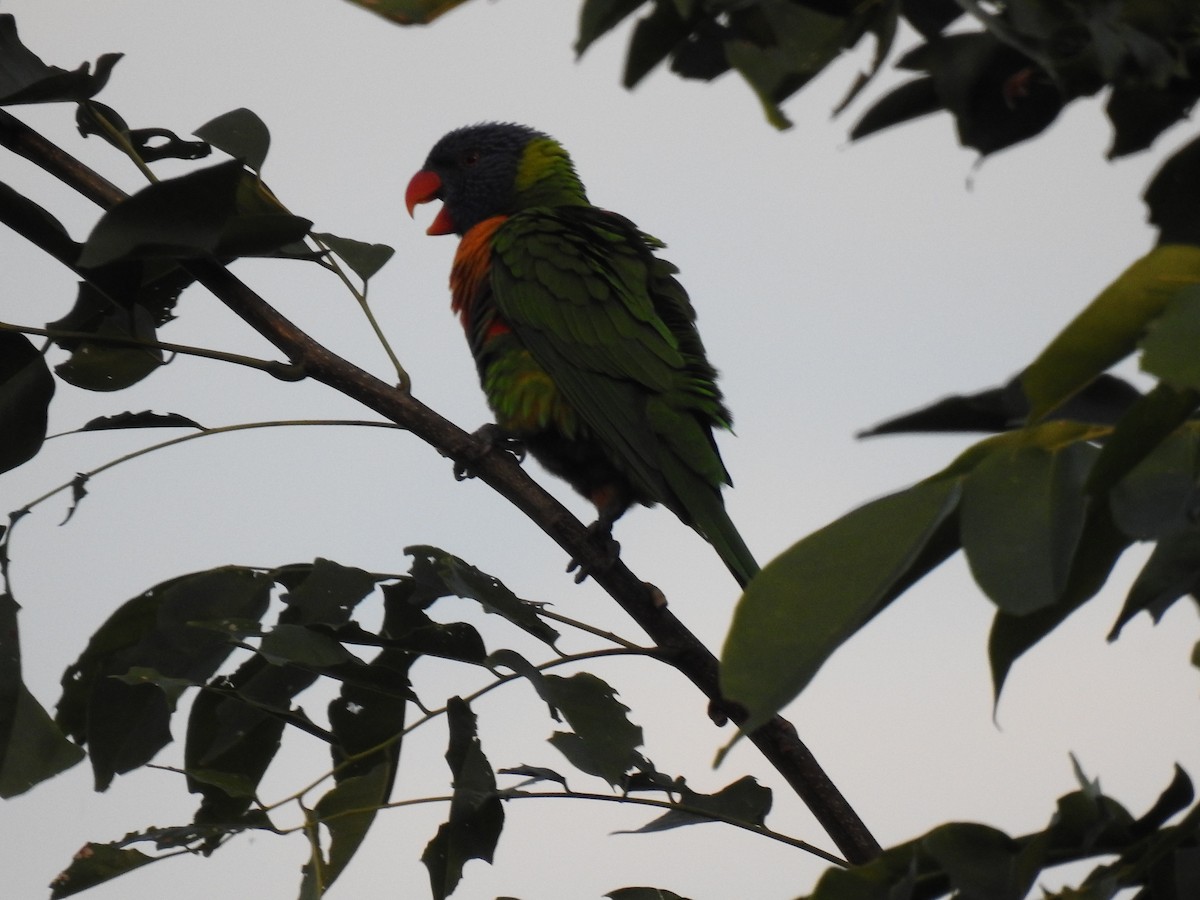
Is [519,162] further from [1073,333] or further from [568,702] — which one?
[1073,333]

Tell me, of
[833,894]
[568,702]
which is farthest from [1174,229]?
[568,702]

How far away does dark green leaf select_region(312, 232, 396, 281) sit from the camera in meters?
1.56

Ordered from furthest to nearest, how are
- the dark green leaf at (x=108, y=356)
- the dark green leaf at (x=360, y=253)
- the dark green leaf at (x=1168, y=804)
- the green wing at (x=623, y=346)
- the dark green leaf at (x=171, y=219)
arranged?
the green wing at (x=623, y=346) < the dark green leaf at (x=360, y=253) < the dark green leaf at (x=108, y=356) < the dark green leaf at (x=171, y=219) < the dark green leaf at (x=1168, y=804)

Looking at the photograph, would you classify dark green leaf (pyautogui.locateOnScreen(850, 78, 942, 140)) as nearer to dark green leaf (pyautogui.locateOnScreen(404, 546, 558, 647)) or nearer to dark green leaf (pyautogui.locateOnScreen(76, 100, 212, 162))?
dark green leaf (pyautogui.locateOnScreen(404, 546, 558, 647))

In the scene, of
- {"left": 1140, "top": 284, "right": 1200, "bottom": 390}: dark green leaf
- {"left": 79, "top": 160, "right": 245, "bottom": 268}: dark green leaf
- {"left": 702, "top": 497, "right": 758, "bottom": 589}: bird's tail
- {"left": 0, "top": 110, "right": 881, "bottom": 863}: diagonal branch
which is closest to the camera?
{"left": 1140, "top": 284, "right": 1200, "bottom": 390}: dark green leaf

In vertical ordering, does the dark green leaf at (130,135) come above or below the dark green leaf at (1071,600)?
above

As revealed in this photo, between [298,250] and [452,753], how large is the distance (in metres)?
0.66

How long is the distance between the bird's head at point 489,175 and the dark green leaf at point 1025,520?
2970 mm

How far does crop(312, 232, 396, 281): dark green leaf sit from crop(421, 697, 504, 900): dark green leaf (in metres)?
0.62

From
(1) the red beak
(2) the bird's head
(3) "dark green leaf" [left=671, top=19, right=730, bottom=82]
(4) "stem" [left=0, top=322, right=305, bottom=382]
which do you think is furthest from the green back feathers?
(3) "dark green leaf" [left=671, top=19, right=730, bottom=82]

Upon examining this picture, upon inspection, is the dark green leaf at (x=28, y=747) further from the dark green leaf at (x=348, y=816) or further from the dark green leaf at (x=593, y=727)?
the dark green leaf at (x=593, y=727)

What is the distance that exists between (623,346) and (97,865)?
1.55 m


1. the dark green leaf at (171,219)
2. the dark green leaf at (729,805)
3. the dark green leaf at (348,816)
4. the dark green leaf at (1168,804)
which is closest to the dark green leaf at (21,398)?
the dark green leaf at (171,219)

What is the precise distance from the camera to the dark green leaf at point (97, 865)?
3.75 ft
